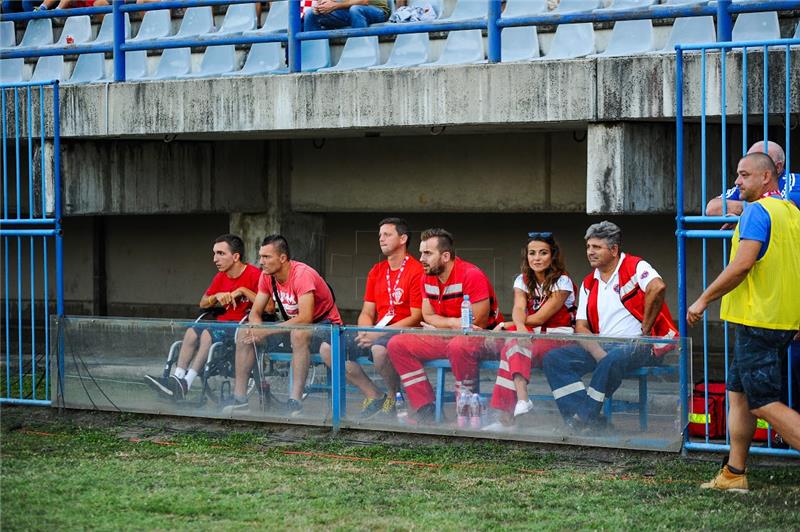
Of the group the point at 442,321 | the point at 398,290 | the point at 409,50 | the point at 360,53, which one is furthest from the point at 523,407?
the point at 360,53

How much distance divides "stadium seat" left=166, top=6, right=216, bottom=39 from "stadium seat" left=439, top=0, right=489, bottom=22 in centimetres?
295

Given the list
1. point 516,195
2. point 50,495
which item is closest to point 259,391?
point 50,495

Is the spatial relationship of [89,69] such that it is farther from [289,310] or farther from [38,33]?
[289,310]

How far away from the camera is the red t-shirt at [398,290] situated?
1006 cm

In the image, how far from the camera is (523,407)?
8.75 m

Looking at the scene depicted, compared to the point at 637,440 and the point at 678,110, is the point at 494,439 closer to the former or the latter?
the point at 637,440

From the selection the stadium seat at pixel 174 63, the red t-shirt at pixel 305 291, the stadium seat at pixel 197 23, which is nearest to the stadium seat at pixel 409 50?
the stadium seat at pixel 174 63

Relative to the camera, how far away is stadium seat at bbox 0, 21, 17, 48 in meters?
14.8

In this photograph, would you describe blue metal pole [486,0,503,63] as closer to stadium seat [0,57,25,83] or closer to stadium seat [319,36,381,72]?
stadium seat [319,36,381,72]

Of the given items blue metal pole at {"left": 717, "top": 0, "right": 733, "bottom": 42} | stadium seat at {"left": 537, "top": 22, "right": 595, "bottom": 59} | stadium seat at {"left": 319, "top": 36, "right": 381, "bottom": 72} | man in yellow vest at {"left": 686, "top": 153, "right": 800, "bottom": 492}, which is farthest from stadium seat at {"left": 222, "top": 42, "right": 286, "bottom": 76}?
man in yellow vest at {"left": 686, "top": 153, "right": 800, "bottom": 492}

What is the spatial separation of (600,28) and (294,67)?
2720 millimetres

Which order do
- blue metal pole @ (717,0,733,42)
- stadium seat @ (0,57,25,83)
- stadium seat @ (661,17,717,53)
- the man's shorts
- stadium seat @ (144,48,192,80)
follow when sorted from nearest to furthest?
the man's shorts
blue metal pole @ (717,0,733,42)
stadium seat @ (661,17,717,53)
stadium seat @ (144,48,192,80)
stadium seat @ (0,57,25,83)

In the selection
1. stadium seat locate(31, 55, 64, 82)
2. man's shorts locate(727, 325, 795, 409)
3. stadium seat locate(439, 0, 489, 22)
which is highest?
stadium seat locate(439, 0, 489, 22)

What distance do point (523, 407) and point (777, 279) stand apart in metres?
2.12
